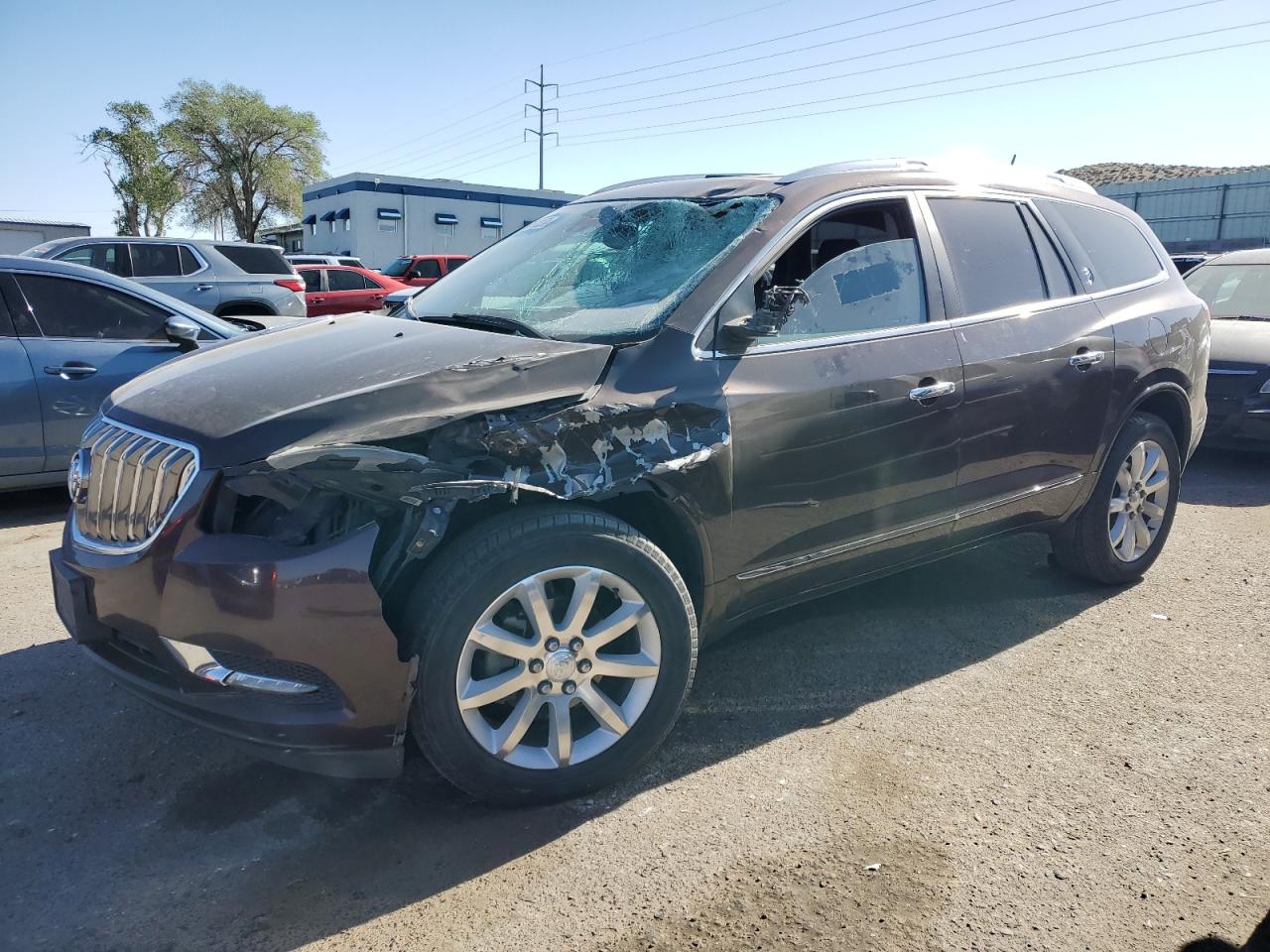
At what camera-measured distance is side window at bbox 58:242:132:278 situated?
11.3m

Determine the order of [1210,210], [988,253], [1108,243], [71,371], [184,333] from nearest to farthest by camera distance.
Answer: [988,253], [1108,243], [184,333], [71,371], [1210,210]

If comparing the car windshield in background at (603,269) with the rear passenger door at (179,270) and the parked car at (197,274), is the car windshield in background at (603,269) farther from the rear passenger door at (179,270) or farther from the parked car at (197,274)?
the rear passenger door at (179,270)

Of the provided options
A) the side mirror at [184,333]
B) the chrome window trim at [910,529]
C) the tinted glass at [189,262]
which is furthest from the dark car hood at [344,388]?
the tinted glass at [189,262]

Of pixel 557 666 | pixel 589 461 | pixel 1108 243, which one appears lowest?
pixel 557 666

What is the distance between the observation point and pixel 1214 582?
485 centimetres

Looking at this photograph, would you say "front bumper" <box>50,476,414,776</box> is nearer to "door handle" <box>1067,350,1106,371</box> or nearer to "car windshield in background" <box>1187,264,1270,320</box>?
"door handle" <box>1067,350,1106,371</box>

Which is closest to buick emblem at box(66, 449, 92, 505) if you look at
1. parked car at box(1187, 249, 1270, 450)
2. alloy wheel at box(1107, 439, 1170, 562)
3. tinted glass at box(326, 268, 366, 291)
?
alloy wheel at box(1107, 439, 1170, 562)

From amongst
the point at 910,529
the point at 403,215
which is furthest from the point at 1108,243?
the point at 403,215

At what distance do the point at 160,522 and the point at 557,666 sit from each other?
1.17 metres

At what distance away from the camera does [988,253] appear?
3.96m

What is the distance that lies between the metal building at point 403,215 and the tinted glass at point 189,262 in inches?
1362

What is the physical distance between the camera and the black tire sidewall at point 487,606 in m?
2.54

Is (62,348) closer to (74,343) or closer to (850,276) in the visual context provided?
(74,343)

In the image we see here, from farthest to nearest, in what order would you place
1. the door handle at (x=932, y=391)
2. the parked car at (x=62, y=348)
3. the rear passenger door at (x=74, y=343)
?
the rear passenger door at (x=74, y=343) → the parked car at (x=62, y=348) → the door handle at (x=932, y=391)
